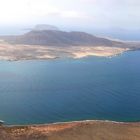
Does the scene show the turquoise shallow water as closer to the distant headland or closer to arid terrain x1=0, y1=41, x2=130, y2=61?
arid terrain x1=0, y1=41, x2=130, y2=61

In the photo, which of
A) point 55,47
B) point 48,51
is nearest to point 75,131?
point 48,51

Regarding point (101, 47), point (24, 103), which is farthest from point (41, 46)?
point (24, 103)

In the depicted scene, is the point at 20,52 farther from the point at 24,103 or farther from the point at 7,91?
the point at 24,103

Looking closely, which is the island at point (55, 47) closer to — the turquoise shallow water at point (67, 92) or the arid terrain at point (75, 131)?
the turquoise shallow water at point (67, 92)

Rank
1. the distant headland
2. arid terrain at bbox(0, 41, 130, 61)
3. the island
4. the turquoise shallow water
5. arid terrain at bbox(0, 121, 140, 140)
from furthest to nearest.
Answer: the distant headland < the island < arid terrain at bbox(0, 41, 130, 61) < the turquoise shallow water < arid terrain at bbox(0, 121, 140, 140)

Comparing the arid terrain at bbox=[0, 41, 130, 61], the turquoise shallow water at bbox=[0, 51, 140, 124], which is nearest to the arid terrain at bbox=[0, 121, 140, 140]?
the turquoise shallow water at bbox=[0, 51, 140, 124]

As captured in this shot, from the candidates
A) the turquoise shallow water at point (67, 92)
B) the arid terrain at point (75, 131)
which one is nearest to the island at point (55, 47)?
the turquoise shallow water at point (67, 92)

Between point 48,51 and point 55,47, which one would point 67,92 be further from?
point 55,47
